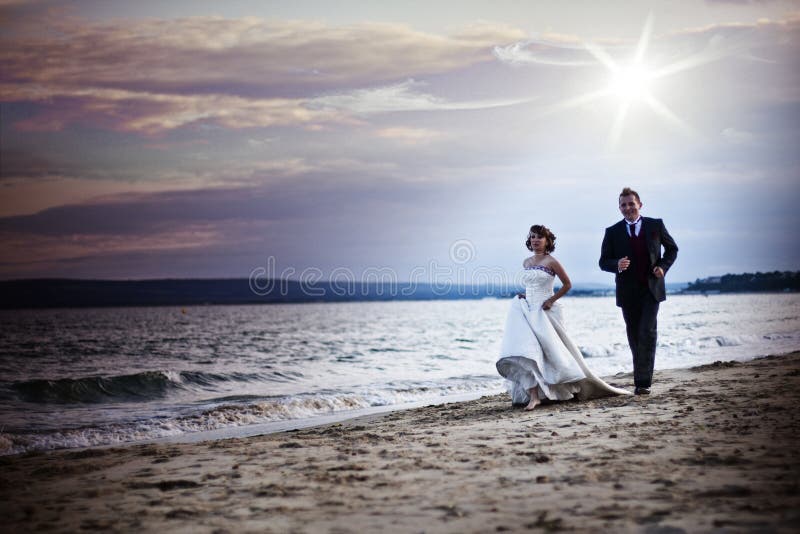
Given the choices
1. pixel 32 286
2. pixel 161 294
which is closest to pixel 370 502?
pixel 32 286

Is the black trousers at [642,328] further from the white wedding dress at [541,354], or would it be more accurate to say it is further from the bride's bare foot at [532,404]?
the bride's bare foot at [532,404]

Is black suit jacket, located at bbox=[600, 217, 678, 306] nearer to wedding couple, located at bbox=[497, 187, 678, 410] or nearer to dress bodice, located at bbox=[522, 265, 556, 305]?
wedding couple, located at bbox=[497, 187, 678, 410]

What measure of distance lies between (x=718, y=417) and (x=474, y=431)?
250cm

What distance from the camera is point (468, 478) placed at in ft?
17.0

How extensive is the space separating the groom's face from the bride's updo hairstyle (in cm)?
100

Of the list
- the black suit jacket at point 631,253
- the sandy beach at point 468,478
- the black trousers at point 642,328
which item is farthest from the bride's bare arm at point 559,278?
the sandy beach at point 468,478

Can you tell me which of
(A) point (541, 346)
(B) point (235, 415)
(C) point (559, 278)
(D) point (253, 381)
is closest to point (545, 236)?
(C) point (559, 278)

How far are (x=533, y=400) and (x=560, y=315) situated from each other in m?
1.24

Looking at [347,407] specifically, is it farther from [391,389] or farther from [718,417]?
[718,417]

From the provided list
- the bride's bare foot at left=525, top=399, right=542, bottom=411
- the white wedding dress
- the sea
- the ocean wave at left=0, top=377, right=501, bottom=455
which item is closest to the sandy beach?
the bride's bare foot at left=525, top=399, right=542, bottom=411

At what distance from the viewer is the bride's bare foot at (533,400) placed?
29.6 ft

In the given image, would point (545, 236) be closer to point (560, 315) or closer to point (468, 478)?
point (560, 315)

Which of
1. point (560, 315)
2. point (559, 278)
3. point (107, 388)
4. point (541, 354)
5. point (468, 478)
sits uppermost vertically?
point (559, 278)

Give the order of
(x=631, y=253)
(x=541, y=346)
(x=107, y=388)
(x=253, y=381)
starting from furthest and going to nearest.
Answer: (x=253, y=381), (x=107, y=388), (x=631, y=253), (x=541, y=346)
